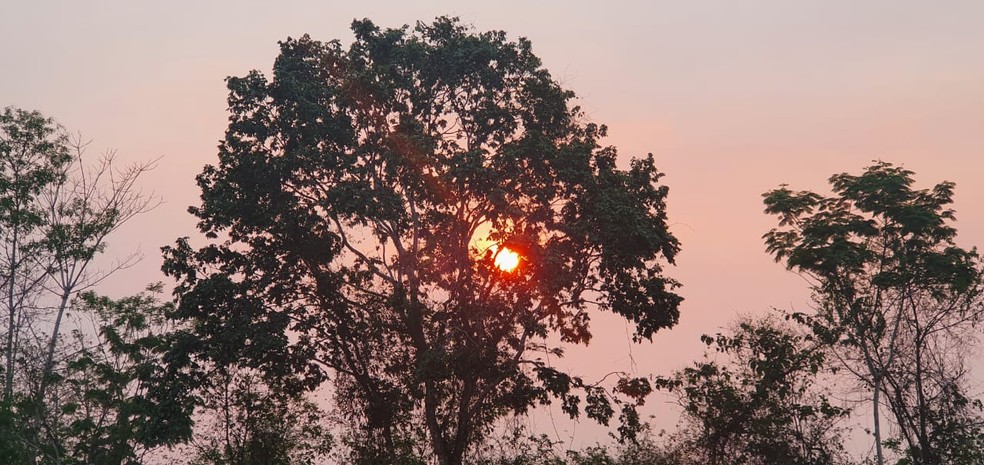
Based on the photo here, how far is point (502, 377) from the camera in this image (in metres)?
23.3

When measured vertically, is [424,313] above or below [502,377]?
above

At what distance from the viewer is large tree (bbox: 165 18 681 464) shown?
22266 millimetres

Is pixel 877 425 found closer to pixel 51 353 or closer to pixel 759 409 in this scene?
pixel 759 409

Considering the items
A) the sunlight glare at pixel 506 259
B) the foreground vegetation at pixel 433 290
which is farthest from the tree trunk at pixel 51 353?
the sunlight glare at pixel 506 259

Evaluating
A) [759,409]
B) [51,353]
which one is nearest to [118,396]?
[51,353]

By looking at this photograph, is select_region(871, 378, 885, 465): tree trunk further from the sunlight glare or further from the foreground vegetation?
the sunlight glare

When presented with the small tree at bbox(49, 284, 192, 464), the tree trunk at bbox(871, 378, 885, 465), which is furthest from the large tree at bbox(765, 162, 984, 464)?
the small tree at bbox(49, 284, 192, 464)

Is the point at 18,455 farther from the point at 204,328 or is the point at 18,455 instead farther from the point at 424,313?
the point at 424,313

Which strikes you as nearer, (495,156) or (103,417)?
(495,156)

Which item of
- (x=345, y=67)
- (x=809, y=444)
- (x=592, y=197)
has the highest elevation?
(x=345, y=67)

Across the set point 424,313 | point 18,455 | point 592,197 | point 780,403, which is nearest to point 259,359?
point 424,313

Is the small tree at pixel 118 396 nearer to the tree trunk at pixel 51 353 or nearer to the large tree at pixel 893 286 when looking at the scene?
the tree trunk at pixel 51 353

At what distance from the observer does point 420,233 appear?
1013 inches

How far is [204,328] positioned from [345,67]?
8474 millimetres
